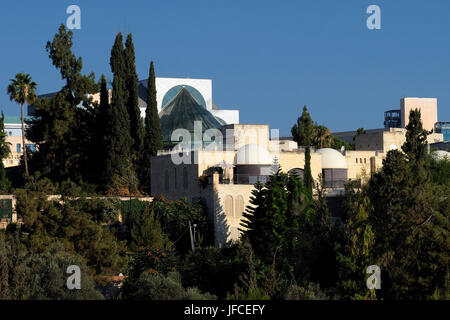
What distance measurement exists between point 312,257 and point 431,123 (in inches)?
2975

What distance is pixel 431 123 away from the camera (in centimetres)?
10875

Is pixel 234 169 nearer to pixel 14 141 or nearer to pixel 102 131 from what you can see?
pixel 102 131

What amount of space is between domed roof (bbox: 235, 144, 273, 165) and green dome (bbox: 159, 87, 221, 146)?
426 inches

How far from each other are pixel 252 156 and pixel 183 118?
1546cm

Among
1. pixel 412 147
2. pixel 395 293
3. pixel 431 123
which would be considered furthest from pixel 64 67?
pixel 431 123

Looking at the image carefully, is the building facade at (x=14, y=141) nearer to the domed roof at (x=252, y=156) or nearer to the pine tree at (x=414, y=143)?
the domed roof at (x=252, y=156)

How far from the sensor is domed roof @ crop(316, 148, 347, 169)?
52.7 m

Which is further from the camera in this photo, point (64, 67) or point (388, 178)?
point (64, 67)

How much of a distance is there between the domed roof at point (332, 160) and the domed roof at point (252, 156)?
5.28m

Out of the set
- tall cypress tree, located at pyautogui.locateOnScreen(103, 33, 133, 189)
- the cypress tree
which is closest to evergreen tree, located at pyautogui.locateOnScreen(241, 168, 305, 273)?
tall cypress tree, located at pyautogui.locateOnScreen(103, 33, 133, 189)

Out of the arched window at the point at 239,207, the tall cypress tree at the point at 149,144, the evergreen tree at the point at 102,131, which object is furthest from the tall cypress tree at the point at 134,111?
the arched window at the point at 239,207

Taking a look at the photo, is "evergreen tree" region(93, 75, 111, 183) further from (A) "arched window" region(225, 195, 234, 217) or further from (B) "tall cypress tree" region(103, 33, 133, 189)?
(A) "arched window" region(225, 195, 234, 217)

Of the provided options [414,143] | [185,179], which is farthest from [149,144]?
[414,143]

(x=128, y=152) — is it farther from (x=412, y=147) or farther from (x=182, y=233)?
(x=412, y=147)
